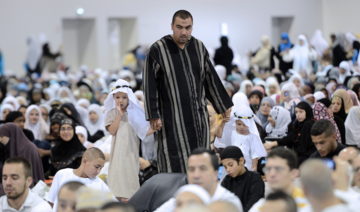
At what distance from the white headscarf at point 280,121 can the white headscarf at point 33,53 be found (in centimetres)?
1307

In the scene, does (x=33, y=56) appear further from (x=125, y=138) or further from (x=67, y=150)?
(x=125, y=138)

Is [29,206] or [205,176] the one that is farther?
[29,206]

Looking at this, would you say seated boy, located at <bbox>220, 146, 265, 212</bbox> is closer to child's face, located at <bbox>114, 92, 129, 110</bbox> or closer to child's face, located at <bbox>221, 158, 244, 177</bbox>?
child's face, located at <bbox>221, 158, 244, 177</bbox>

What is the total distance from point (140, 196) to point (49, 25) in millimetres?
16649

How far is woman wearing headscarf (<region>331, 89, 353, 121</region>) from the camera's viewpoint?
6551 millimetres

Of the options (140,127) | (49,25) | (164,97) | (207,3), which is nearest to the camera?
(164,97)

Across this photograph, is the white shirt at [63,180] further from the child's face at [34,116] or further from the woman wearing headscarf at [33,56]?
the woman wearing headscarf at [33,56]

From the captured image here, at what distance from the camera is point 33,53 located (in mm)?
18406

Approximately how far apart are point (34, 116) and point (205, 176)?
5.27m

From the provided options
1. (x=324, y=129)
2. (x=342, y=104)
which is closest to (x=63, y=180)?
(x=324, y=129)

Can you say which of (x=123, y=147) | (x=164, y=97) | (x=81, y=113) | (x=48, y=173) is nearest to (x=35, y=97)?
(x=81, y=113)

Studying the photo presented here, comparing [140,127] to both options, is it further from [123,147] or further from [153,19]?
[153,19]

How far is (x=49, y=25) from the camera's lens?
19219 mm

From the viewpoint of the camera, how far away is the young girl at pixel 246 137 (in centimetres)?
506
